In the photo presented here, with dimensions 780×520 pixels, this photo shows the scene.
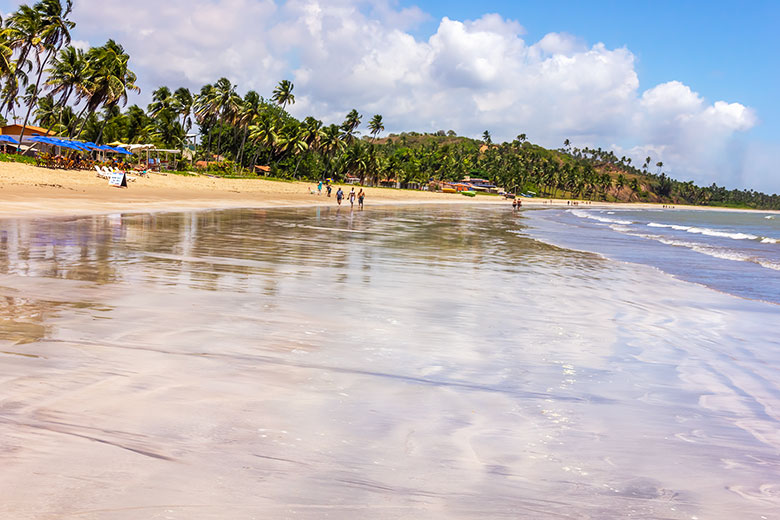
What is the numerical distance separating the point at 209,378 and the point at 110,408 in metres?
0.90

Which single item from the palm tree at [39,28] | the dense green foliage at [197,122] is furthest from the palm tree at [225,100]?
the palm tree at [39,28]

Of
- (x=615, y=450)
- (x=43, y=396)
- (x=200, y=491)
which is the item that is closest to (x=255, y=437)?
(x=200, y=491)

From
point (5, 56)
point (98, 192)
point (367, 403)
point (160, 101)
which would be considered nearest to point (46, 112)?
point (160, 101)

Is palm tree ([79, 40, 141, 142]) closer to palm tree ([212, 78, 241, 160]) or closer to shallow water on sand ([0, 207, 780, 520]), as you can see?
palm tree ([212, 78, 241, 160])

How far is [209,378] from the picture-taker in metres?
4.80

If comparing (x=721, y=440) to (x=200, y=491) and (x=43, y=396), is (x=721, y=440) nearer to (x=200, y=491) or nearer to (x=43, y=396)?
(x=200, y=491)

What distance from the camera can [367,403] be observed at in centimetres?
452

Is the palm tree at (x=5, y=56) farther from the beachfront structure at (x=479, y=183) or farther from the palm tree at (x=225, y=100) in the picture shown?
the beachfront structure at (x=479, y=183)

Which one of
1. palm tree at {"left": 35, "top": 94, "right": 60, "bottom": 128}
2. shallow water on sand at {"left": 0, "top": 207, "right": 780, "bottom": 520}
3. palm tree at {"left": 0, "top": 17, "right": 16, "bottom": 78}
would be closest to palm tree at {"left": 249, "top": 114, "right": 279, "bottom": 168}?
palm tree at {"left": 35, "top": 94, "right": 60, "bottom": 128}

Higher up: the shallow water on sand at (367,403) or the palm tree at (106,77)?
the palm tree at (106,77)

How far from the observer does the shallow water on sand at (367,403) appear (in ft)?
10.4

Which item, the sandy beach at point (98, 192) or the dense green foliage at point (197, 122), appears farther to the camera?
the dense green foliage at point (197, 122)

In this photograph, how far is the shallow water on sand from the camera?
316cm

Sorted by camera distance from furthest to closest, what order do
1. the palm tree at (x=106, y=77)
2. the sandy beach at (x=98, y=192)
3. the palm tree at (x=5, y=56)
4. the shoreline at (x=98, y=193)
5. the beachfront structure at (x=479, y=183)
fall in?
the beachfront structure at (x=479, y=183) < the palm tree at (x=106, y=77) < the palm tree at (x=5, y=56) < the sandy beach at (x=98, y=192) < the shoreline at (x=98, y=193)
